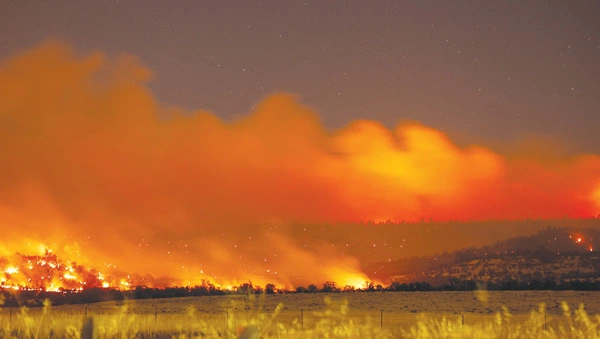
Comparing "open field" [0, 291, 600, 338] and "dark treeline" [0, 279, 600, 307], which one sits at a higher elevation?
"dark treeline" [0, 279, 600, 307]

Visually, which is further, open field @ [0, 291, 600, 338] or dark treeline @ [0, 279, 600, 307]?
dark treeline @ [0, 279, 600, 307]

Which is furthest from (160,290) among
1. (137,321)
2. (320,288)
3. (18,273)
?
(137,321)

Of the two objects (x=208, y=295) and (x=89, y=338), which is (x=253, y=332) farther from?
(x=208, y=295)

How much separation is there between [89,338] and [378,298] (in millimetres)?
75315

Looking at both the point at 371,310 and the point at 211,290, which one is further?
the point at 211,290

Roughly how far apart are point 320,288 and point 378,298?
73.5ft

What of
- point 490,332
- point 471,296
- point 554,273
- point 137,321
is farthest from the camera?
point 554,273

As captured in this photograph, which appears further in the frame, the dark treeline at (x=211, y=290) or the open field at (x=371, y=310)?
the dark treeline at (x=211, y=290)

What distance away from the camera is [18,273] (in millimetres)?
138750

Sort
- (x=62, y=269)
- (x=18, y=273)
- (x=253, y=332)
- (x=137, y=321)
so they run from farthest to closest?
(x=62, y=269) → (x=18, y=273) → (x=137, y=321) → (x=253, y=332)

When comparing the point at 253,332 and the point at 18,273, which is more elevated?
the point at 18,273

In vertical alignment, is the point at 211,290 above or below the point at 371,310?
above

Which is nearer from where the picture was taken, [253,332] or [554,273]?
[253,332]

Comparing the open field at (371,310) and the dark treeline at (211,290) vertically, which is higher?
the dark treeline at (211,290)
